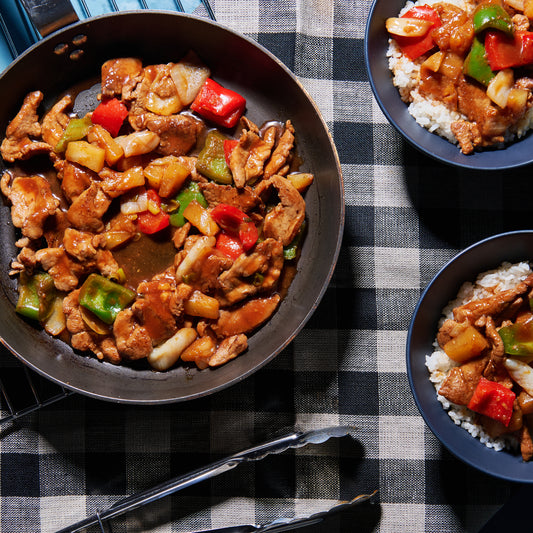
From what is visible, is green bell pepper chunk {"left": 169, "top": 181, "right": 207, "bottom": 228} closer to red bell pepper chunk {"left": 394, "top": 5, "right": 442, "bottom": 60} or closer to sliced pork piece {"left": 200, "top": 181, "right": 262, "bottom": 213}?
sliced pork piece {"left": 200, "top": 181, "right": 262, "bottom": 213}

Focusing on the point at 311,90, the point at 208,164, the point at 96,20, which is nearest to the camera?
the point at 96,20

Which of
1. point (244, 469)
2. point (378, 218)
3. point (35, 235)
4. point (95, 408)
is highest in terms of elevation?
point (35, 235)

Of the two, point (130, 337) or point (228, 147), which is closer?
point (130, 337)

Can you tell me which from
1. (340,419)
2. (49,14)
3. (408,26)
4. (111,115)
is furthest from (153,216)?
(408,26)

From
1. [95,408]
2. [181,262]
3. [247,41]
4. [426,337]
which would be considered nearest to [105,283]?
[181,262]

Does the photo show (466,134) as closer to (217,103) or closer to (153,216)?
(217,103)

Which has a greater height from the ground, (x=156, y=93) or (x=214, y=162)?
(x=156, y=93)

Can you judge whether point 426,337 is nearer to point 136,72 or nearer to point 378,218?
point 378,218
